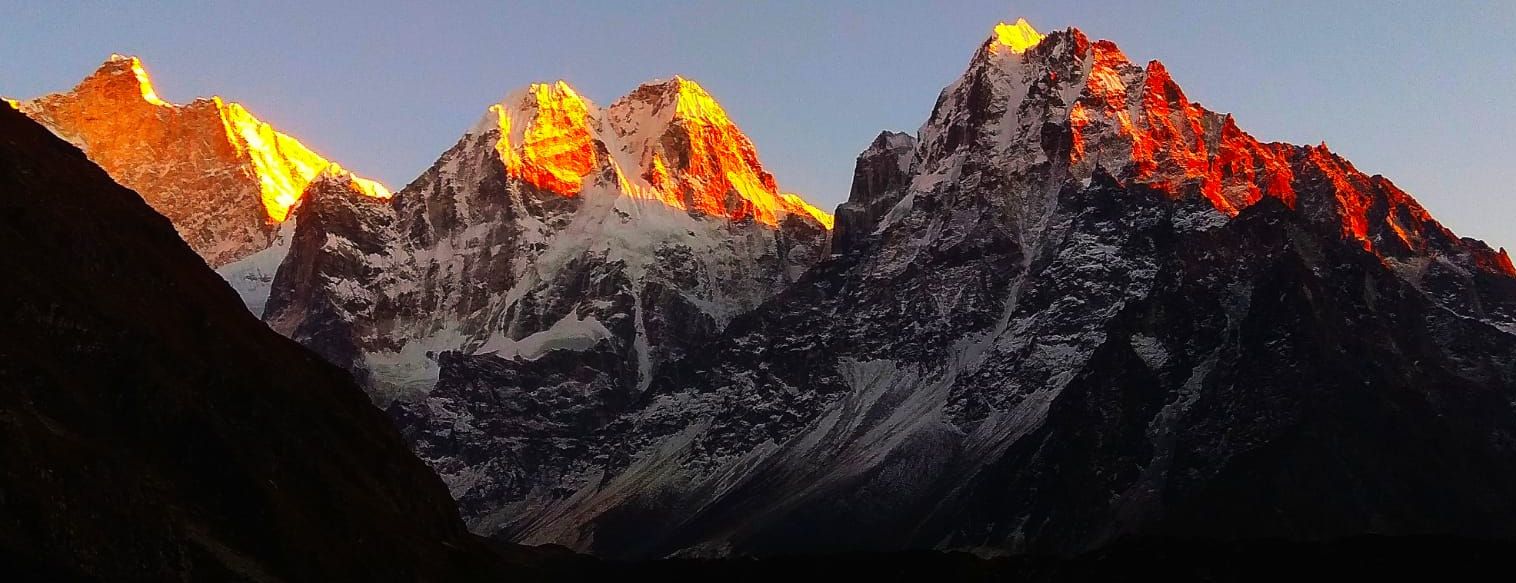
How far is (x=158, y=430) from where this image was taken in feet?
497

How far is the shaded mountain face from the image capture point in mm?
127688

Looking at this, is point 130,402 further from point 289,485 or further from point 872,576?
point 872,576

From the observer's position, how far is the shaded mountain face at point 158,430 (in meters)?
128

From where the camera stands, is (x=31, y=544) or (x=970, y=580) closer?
(x=31, y=544)

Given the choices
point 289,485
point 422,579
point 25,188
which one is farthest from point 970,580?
point 25,188

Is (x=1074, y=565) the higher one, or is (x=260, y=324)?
(x=260, y=324)

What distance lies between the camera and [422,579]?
539 ft

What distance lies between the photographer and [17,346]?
14238 centimetres

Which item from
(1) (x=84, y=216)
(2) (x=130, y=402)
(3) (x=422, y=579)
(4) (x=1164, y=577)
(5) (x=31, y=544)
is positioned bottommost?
(4) (x=1164, y=577)

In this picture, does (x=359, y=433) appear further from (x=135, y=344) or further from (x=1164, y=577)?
(x=1164, y=577)

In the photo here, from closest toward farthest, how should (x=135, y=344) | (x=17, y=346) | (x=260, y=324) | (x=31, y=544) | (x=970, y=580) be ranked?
(x=31, y=544), (x=17, y=346), (x=135, y=344), (x=970, y=580), (x=260, y=324)

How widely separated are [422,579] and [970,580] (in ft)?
161

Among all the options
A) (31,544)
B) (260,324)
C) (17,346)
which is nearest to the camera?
(31,544)

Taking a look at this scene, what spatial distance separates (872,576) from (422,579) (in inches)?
1825
